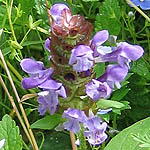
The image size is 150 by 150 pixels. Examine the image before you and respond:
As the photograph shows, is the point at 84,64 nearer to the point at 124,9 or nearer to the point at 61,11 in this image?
the point at 61,11

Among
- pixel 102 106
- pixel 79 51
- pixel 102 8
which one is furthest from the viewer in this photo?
pixel 102 8

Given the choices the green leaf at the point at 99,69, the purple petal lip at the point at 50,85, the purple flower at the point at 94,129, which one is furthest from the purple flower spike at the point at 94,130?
the green leaf at the point at 99,69

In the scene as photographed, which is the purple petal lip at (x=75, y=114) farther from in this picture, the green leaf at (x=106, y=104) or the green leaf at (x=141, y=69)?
the green leaf at (x=141, y=69)

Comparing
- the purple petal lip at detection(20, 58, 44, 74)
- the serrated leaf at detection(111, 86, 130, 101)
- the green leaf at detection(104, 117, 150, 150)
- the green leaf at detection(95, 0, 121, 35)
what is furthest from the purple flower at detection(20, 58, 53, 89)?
the green leaf at detection(95, 0, 121, 35)

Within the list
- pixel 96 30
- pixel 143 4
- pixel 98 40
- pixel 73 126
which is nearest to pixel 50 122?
pixel 73 126

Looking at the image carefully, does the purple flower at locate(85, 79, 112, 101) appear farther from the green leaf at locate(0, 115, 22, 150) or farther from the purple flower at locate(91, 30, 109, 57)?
the green leaf at locate(0, 115, 22, 150)

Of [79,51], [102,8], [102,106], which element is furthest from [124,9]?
[79,51]
